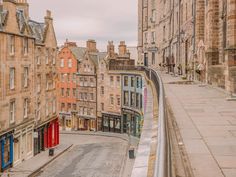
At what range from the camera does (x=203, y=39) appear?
33.8 meters

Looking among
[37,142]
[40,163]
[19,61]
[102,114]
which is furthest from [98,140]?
[19,61]

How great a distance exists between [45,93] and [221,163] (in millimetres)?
36734

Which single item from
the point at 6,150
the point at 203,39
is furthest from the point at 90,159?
the point at 203,39

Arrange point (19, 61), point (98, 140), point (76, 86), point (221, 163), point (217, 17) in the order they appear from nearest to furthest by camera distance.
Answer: point (221, 163), point (217, 17), point (19, 61), point (98, 140), point (76, 86)

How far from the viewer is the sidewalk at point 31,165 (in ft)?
97.2

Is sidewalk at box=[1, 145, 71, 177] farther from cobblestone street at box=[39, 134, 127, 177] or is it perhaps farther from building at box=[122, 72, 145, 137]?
building at box=[122, 72, 145, 137]

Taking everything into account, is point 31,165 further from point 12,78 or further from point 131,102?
point 131,102

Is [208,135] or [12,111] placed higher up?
[208,135]

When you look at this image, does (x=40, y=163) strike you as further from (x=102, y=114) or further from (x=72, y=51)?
(x=72, y=51)

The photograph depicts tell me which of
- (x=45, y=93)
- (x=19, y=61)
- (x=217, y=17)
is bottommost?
(x=45, y=93)

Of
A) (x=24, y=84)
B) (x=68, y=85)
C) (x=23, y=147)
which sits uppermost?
(x=24, y=84)

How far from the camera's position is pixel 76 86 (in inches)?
2571

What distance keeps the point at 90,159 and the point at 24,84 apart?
1044 cm

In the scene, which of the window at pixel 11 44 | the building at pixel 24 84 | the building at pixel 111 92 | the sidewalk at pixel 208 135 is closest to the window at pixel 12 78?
the building at pixel 24 84
